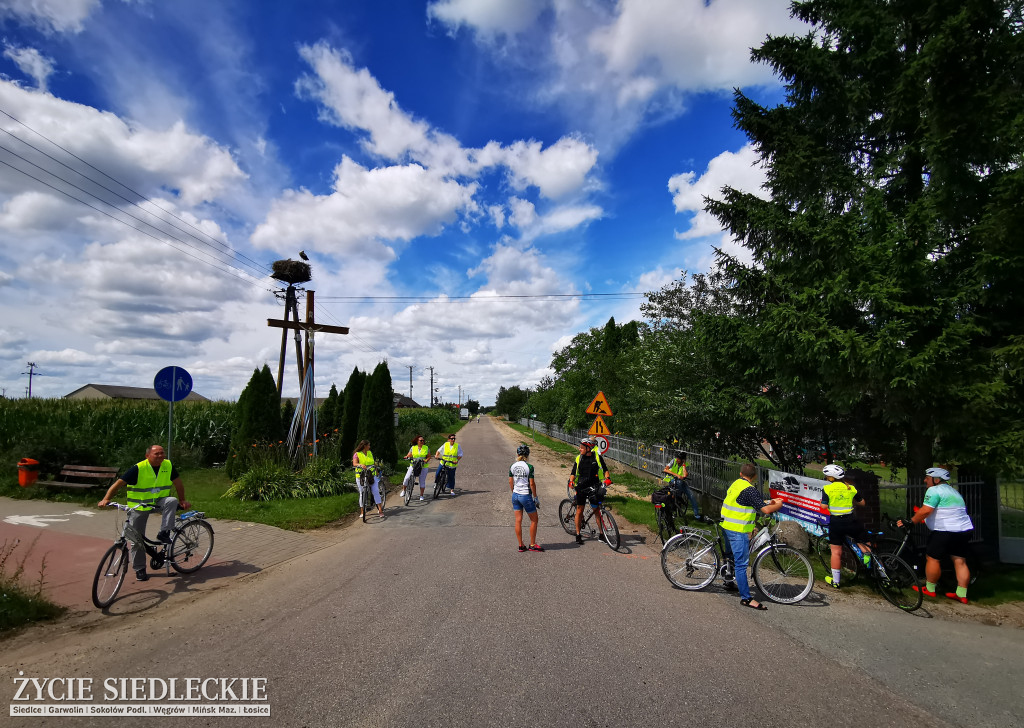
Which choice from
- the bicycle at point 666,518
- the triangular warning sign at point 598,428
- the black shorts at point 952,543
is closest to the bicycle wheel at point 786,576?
the black shorts at point 952,543

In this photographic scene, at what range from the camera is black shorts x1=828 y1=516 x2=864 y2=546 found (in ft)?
21.4

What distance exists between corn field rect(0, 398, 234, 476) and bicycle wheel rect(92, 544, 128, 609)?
10.9 meters

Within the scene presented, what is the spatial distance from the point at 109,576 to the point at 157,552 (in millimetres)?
998

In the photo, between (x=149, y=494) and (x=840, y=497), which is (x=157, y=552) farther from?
(x=840, y=497)

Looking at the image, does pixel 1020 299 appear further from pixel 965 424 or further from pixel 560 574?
pixel 560 574

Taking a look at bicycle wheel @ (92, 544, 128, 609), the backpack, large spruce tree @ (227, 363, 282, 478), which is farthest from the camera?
large spruce tree @ (227, 363, 282, 478)

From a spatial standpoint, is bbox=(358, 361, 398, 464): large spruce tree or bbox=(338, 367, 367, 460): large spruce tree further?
bbox=(358, 361, 398, 464): large spruce tree

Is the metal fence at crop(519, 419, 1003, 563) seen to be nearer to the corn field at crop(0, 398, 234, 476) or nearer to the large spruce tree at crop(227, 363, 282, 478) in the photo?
the large spruce tree at crop(227, 363, 282, 478)

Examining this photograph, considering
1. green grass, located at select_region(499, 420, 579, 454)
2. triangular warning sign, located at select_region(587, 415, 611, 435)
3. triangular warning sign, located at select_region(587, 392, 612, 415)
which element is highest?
triangular warning sign, located at select_region(587, 392, 612, 415)

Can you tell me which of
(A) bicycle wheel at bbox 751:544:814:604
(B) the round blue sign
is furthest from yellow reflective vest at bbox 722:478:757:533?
(B) the round blue sign

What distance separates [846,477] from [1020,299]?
3549 mm

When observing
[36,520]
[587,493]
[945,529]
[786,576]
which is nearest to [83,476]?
[36,520]

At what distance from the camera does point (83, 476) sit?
1298cm

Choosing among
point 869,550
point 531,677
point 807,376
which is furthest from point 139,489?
point 807,376
